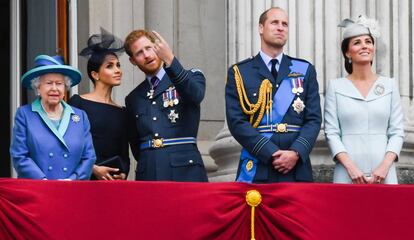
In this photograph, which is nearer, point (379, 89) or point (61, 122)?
point (61, 122)

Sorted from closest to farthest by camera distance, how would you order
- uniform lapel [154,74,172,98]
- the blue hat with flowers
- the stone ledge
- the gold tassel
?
1. the gold tassel
2. the blue hat with flowers
3. uniform lapel [154,74,172,98]
4. the stone ledge

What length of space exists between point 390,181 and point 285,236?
1200 millimetres

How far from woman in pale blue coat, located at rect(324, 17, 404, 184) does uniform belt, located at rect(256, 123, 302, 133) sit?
250 millimetres

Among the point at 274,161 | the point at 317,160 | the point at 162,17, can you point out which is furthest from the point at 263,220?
the point at 162,17

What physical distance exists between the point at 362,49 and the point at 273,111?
73cm

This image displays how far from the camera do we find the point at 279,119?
10391 millimetres

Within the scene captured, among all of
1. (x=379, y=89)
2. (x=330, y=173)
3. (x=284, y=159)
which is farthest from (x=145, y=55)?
(x=330, y=173)

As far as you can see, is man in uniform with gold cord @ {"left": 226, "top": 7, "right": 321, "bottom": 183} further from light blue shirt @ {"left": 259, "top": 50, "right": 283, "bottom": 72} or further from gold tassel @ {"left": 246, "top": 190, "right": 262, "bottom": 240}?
gold tassel @ {"left": 246, "top": 190, "right": 262, "bottom": 240}

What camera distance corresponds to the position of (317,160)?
11742 millimetres

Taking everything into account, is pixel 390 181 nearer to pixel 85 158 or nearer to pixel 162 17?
pixel 85 158

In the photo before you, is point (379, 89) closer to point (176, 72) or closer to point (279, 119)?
point (279, 119)

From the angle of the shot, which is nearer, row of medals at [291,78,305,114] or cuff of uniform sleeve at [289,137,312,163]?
cuff of uniform sleeve at [289,137,312,163]

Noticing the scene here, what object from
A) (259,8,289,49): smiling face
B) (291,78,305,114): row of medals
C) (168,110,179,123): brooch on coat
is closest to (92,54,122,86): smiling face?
(168,110,179,123): brooch on coat

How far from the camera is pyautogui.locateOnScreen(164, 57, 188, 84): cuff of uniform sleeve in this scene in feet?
33.8
